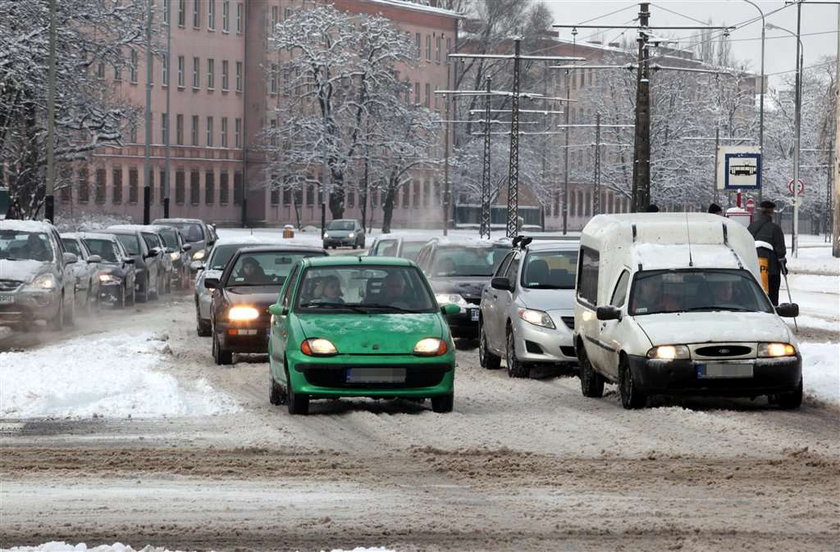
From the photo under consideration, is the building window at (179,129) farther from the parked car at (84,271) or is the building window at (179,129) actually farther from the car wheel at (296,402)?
the car wheel at (296,402)

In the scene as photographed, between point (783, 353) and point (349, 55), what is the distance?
299 feet

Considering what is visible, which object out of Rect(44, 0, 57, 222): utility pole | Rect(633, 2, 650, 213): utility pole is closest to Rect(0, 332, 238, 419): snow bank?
Rect(633, 2, 650, 213): utility pole

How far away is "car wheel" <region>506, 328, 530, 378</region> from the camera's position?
20.9 meters

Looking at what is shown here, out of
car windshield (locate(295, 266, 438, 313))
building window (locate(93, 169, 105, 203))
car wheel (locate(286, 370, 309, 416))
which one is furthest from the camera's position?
building window (locate(93, 169, 105, 203))

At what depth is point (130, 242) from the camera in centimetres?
4128

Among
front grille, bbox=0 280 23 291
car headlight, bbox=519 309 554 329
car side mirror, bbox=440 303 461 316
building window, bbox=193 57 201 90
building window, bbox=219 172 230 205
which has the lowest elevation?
front grille, bbox=0 280 23 291

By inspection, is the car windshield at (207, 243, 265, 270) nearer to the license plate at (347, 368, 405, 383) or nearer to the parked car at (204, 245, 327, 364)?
the parked car at (204, 245, 327, 364)

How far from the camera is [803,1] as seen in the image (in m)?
56.2

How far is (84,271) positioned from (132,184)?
78.6m

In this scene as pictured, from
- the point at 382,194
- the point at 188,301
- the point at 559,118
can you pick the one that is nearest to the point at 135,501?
the point at 188,301

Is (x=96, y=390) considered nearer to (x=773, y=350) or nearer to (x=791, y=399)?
(x=773, y=350)

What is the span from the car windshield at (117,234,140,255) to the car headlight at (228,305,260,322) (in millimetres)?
18543

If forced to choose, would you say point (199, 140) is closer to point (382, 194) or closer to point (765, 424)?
point (382, 194)

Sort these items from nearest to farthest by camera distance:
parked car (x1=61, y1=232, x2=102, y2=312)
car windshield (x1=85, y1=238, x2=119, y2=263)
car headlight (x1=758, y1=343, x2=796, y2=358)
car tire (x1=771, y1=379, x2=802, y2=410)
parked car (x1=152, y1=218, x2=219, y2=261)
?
car headlight (x1=758, y1=343, x2=796, y2=358)
car tire (x1=771, y1=379, x2=802, y2=410)
parked car (x1=61, y1=232, x2=102, y2=312)
car windshield (x1=85, y1=238, x2=119, y2=263)
parked car (x1=152, y1=218, x2=219, y2=261)
